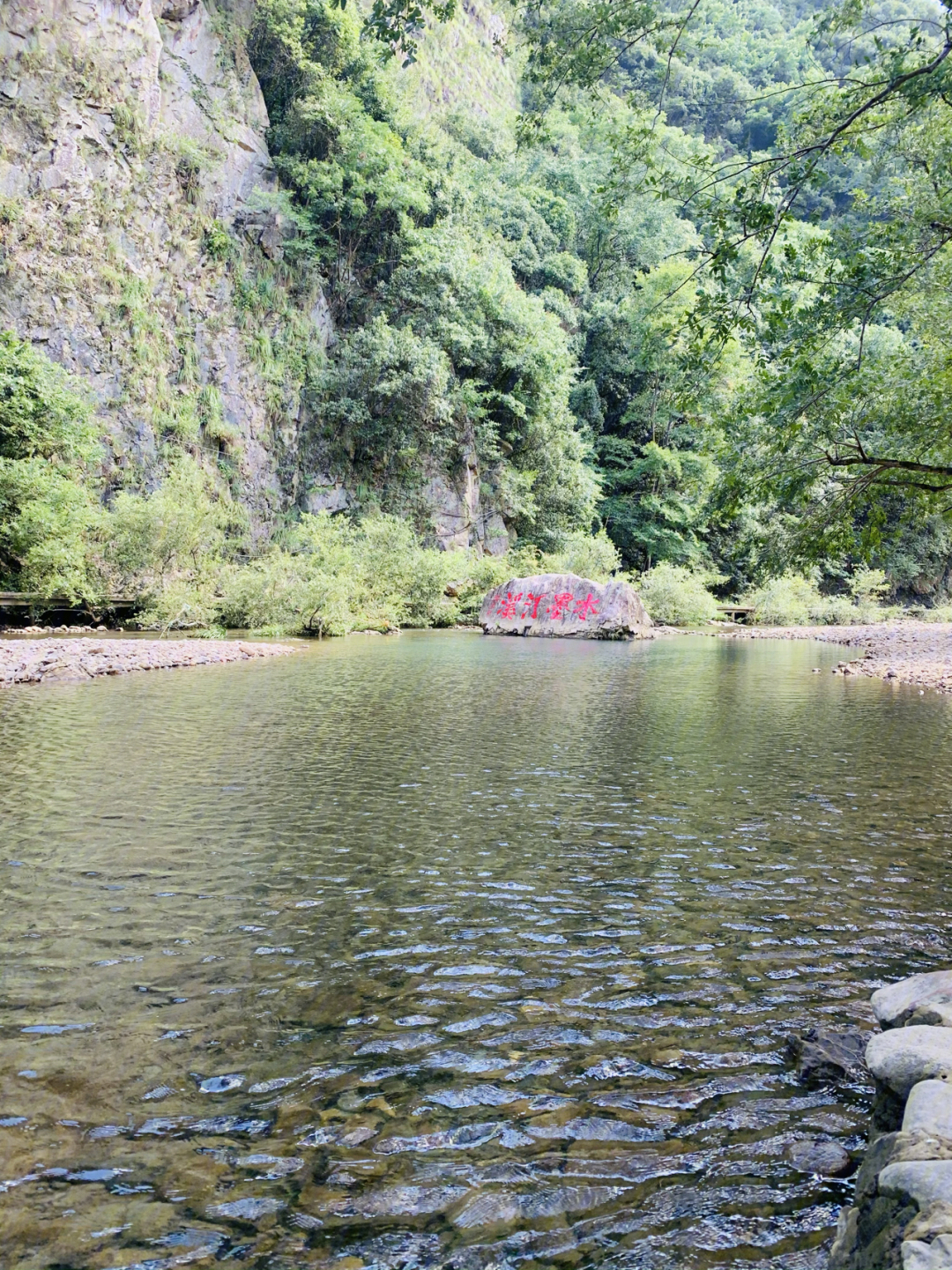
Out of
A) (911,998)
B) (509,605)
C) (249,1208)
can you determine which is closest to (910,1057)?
(911,998)

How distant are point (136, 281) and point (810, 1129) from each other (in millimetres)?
30109

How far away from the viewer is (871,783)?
25.3 ft

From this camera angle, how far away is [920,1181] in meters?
1.80

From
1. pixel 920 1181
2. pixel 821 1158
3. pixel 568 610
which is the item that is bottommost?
pixel 821 1158

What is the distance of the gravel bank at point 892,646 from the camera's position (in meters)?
17.2

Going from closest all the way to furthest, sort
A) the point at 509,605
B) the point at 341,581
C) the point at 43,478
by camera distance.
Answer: the point at 43,478
the point at 341,581
the point at 509,605

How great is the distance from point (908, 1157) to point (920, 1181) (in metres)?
0.15

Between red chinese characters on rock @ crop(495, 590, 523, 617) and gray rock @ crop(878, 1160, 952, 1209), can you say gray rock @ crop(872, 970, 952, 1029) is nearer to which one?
gray rock @ crop(878, 1160, 952, 1209)

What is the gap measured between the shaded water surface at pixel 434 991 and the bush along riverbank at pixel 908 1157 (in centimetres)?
33

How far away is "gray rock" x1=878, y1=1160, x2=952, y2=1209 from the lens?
5.74ft

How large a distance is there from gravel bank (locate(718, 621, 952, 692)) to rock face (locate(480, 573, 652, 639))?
17.9 ft

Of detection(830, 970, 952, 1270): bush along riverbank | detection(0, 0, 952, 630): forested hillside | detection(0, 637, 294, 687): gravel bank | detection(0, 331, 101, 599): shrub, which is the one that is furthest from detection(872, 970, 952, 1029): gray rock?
detection(0, 331, 101, 599): shrub

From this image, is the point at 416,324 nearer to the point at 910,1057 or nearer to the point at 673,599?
the point at 673,599

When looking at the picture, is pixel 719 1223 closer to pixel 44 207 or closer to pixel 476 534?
pixel 44 207
